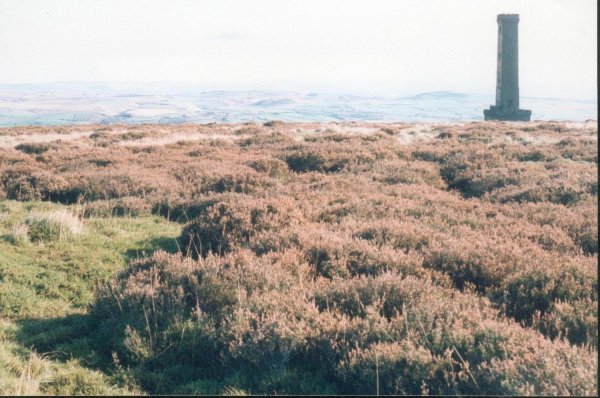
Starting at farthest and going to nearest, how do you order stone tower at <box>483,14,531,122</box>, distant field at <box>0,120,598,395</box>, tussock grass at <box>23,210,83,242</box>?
stone tower at <box>483,14,531,122</box> < tussock grass at <box>23,210,83,242</box> < distant field at <box>0,120,598,395</box>

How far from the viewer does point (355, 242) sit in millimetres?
5352

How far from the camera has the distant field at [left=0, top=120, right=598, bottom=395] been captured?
306 cm

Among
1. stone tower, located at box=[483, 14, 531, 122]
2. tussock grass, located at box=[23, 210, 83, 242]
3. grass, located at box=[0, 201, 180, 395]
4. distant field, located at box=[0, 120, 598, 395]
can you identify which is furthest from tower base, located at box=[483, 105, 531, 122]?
tussock grass, located at box=[23, 210, 83, 242]

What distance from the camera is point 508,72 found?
37844mm

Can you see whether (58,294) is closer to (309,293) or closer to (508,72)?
(309,293)

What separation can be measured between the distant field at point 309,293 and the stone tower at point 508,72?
3293 centimetres

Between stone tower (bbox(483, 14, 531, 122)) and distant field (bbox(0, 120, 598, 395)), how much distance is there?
108 ft

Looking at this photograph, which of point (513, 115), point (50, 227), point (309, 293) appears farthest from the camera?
point (513, 115)

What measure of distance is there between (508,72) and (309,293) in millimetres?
40502

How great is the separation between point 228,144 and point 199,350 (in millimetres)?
13991

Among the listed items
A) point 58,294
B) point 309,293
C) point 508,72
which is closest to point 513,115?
point 508,72

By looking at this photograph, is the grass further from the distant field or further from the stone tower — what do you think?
the stone tower

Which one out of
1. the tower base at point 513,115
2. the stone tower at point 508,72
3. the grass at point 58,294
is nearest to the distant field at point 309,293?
the grass at point 58,294

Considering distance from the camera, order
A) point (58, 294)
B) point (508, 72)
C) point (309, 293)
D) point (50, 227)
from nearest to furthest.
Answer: point (309, 293) → point (58, 294) → point (50, 227) → point (508, 72)
